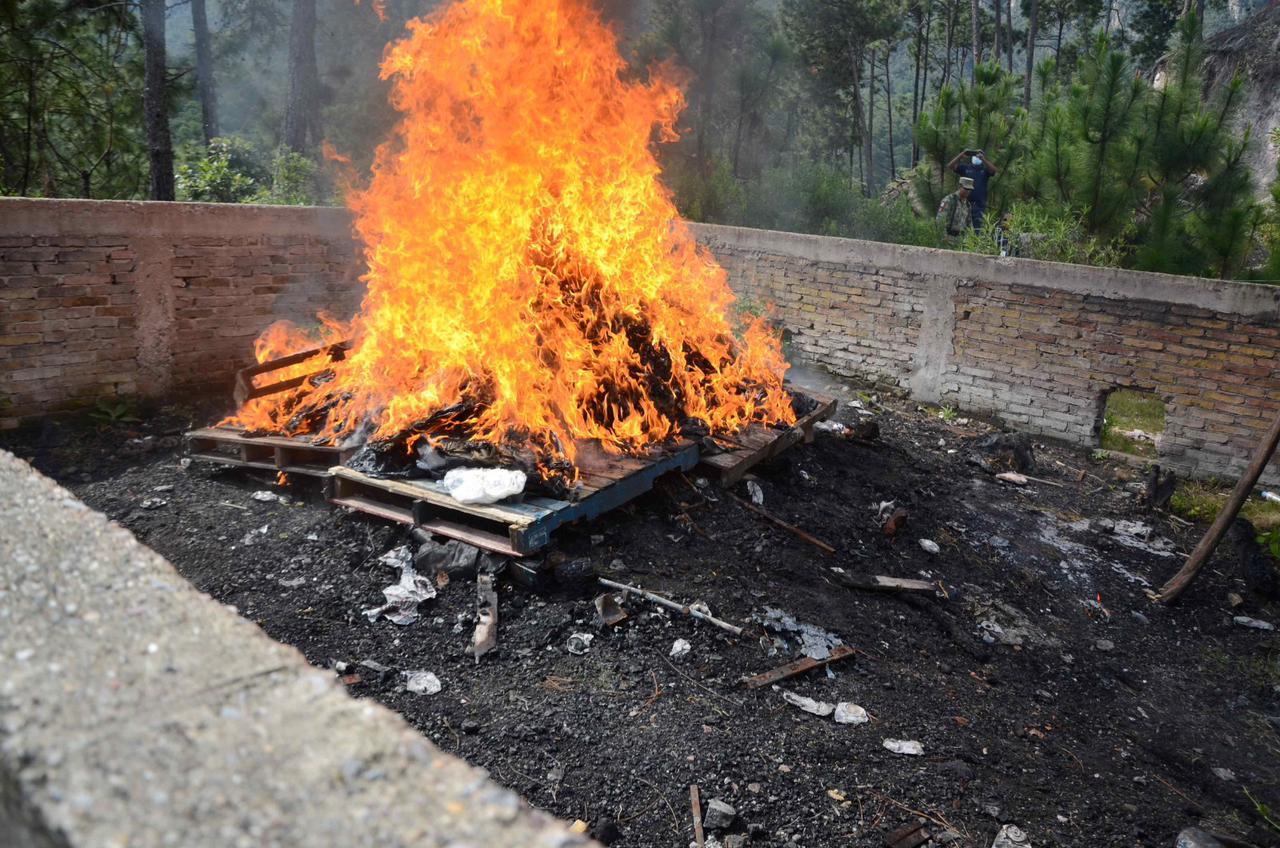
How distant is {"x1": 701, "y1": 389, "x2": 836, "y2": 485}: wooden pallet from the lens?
620 centimetres

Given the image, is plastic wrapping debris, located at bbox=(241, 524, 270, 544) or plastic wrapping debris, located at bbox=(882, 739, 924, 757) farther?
plastic wrapping debris, located at bbox=(241, 524, 270, 544)

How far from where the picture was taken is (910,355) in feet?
31.3

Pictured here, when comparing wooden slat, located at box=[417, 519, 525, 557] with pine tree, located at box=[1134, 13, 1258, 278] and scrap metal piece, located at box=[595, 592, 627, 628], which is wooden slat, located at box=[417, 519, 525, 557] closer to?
scrap metal piece, located at box=[595, 592, 627, 628]

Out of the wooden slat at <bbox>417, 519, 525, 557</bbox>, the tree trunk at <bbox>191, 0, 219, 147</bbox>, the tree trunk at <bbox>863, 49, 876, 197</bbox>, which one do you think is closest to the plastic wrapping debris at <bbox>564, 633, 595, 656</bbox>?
the wooden slat at <bbox>417, 519, 525, 557</bbox>

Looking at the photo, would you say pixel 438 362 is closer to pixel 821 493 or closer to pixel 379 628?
pixel 379 628

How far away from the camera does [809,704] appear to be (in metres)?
4.33

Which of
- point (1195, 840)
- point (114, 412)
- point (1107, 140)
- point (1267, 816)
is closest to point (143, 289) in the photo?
point (114, 412)

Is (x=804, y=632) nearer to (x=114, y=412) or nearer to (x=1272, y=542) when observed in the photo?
(x=1272, y=542)

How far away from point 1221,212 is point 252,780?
11941 millimetres

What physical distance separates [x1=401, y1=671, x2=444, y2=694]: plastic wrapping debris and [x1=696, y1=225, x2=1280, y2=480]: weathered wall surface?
22.5 ft

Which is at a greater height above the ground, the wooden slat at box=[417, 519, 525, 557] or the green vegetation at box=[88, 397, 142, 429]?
the green vegetation at box=[88, 397, 142, 429]

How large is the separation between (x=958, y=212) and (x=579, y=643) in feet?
35.3

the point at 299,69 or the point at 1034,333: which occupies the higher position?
the point at 299,69

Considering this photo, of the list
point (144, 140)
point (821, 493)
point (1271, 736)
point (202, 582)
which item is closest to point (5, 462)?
point (202, 582)
